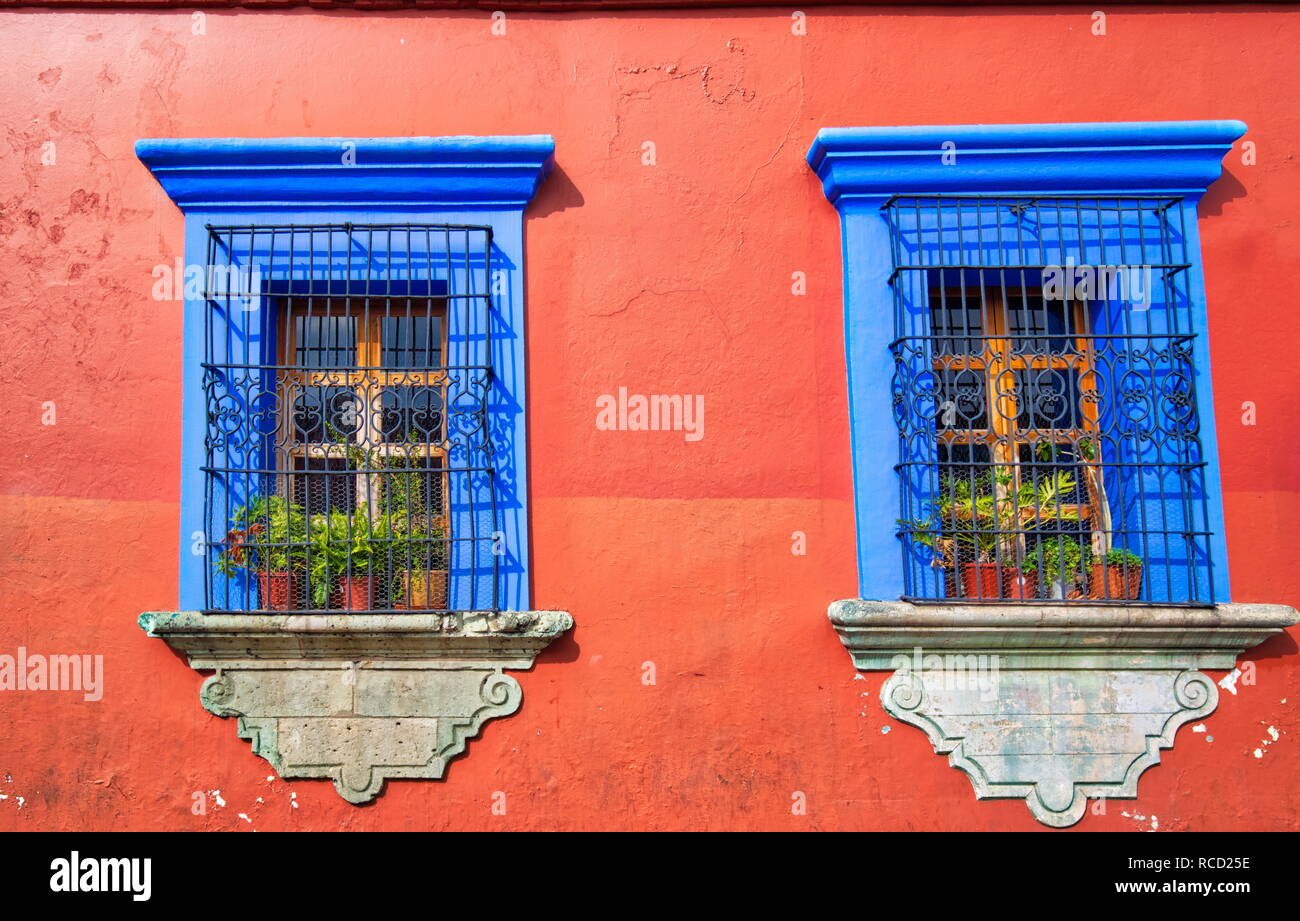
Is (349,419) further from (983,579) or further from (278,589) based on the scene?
(983,579)

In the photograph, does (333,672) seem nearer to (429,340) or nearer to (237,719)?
(237,719)

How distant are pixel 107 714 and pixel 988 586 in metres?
3.39

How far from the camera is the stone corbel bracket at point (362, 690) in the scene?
4520mm

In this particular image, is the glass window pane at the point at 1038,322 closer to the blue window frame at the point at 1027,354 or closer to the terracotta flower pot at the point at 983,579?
the blue window frame at the point at 1027,354

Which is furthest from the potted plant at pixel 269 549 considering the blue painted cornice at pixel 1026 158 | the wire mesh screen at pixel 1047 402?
the blue painted cornice at pixel 1026 158

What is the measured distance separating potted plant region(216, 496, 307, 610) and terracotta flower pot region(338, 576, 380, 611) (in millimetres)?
185

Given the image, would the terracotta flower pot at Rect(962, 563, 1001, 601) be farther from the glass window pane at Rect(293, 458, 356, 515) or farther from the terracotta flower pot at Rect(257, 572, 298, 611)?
the terracotta flower pot at Rect(257, 572, 298, 611)

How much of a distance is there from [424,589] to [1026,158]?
2922 mm

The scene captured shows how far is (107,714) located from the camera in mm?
4586

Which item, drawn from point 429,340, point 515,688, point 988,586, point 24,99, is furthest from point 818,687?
point 24,99

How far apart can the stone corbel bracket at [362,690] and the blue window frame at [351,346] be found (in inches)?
A: 5.5

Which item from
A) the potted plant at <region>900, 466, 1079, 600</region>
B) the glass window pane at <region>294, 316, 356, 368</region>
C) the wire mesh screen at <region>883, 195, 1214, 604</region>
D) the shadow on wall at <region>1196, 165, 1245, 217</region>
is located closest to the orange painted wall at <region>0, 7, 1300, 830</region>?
the shadow on wall at <region>1196, 165, 1245, 217</region>

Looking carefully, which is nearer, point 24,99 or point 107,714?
point 107,714

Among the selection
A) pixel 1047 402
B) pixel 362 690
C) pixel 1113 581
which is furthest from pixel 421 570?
pixel 1113 581
